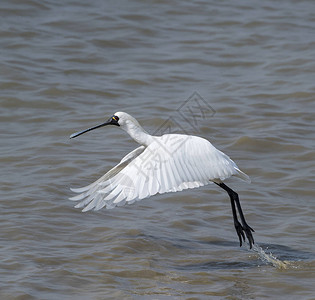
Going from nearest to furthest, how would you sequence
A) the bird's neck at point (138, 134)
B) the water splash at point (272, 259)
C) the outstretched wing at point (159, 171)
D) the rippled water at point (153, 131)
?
the outstretched wing at point (159, 171) → the rippled water at point (153, 131) → the water splash at point (272, 259) → the bird's neck at point (138, 134)

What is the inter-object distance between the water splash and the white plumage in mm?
743

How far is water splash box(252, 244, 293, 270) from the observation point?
730 cm

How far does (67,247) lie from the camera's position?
759 cm

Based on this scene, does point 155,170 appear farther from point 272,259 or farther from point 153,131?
point 153,131

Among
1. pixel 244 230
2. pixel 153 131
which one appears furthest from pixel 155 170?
pixel 153 131

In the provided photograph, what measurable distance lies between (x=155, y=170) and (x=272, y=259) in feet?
5.33

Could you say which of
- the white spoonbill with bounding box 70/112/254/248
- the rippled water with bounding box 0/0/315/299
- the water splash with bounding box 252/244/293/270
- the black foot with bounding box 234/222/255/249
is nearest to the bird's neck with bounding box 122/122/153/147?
the white spoonbill with bounding box 70/112/254/248

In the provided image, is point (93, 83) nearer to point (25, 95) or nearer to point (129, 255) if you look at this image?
point (25, 95)

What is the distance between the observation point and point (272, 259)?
7.43 metres

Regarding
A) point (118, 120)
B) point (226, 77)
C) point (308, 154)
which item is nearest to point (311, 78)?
point (226, 77)

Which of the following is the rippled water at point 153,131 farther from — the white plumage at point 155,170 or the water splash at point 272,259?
the white plumage at point 155,170

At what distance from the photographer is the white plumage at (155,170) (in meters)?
6.56

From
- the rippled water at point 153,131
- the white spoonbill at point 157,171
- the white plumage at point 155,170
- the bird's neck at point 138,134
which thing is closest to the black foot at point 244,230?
the white spoonbill at point 157,171

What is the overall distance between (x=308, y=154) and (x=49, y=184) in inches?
142
